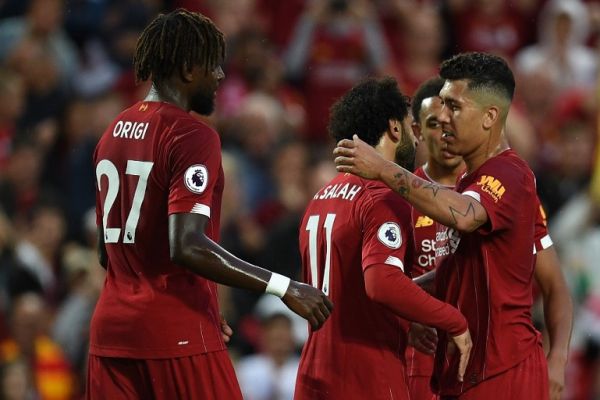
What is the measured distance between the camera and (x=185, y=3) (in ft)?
39.2

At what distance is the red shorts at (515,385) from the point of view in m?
5.03

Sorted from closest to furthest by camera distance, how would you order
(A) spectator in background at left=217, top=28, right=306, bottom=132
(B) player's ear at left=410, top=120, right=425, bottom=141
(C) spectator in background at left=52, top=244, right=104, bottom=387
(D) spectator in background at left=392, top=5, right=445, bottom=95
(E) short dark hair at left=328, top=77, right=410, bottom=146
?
(E) short dark hair at left=328, top=77, right=410, bottom=146 < (B) player's ear at left=410, top=120, right=425, bottom=141 < (C) spectator in background at left=52, top=244, right=104, bottom=387 < (A) spectator in background at left=217, top=28, right=306, bottom=132 < (D) spectator in background at left=392, top=5, right=445, bottom=95

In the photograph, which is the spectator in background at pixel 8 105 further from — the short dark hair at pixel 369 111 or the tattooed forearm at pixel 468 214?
the tattooed forearm at pixel 468 214

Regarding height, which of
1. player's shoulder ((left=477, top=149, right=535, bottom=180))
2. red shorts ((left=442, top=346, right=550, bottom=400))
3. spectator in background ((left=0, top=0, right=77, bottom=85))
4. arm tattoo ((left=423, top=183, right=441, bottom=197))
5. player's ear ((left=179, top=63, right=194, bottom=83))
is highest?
spectator in background ((left=0, top=0, right=77, bottom=85))

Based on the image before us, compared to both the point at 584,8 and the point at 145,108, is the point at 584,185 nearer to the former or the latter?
the point at 584,8

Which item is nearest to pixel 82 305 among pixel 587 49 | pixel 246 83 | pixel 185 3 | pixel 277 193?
pixel 277 193

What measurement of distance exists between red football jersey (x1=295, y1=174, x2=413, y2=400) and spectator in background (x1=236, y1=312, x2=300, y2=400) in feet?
12.0

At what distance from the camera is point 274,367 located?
360 inches

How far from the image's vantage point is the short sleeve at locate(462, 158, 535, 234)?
496 cm

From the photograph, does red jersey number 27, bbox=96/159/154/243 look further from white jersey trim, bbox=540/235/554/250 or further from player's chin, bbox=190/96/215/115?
white jersey trim, bbox=540/235/554/250

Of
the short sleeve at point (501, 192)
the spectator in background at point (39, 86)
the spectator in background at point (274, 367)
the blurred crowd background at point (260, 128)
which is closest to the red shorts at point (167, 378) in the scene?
the short sleeve at point (501, 192)

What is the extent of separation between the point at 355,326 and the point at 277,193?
17.9ft

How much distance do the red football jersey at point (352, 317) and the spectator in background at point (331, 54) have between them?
6295mm

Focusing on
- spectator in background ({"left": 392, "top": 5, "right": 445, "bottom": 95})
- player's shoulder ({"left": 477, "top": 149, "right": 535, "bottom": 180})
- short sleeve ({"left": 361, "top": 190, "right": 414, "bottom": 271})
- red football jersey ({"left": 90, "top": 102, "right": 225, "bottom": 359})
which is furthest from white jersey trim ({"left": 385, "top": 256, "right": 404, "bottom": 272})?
spectator in background ({"left": 392, "top": 5, "right": 445, "bottom": 95})
